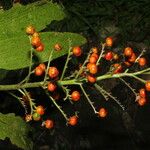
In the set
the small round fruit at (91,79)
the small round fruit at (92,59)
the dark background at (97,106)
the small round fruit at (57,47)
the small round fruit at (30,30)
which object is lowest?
the dark background at (97,106)

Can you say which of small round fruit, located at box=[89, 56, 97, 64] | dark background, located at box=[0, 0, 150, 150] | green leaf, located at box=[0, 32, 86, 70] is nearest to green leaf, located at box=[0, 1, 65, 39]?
green leaf, located at box=[0, 32, 86, 70]

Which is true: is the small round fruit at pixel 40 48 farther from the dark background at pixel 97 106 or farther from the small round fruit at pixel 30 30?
the dark background at pixel 97 106

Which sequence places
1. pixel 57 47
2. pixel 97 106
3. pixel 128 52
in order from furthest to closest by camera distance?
1. pixel 97 106
2. pixel 128 52
3. pixel 57 47

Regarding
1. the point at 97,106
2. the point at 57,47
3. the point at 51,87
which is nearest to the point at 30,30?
the point at 57,47

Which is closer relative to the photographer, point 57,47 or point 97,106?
point 57,47

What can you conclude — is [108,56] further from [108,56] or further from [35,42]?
[35,42]

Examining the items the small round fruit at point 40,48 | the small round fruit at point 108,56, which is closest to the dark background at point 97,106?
the small round fruit at point 108,56
